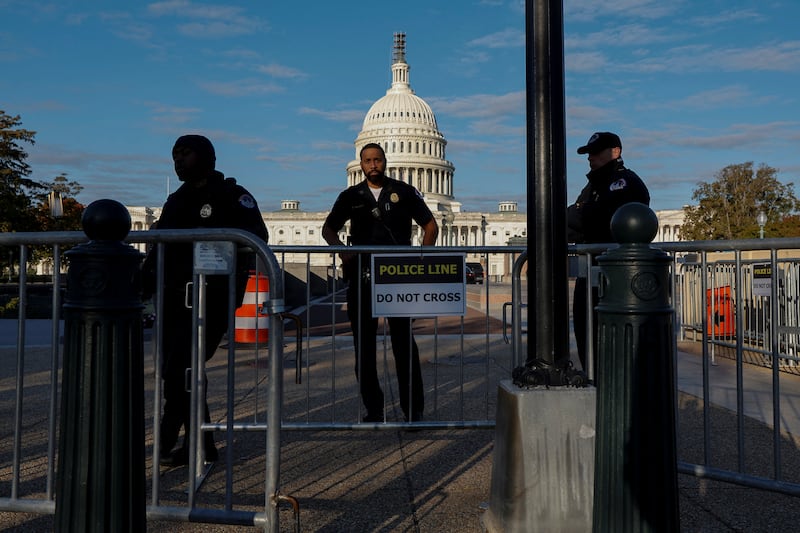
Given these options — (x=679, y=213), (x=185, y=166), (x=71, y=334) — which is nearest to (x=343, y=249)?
(x=185, y=166)

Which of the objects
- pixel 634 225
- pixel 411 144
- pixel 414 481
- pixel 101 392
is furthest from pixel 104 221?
pixel 411 144

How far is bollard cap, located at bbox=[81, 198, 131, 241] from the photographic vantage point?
7.41 ft

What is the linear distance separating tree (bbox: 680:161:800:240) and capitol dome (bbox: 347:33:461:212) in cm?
4936

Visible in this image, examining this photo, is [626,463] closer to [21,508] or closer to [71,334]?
[71,334]

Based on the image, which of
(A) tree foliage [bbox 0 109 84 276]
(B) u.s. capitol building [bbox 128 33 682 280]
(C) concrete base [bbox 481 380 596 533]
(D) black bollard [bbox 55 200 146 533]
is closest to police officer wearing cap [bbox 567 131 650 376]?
(C) concrete base [bbox 481 380 596 533]

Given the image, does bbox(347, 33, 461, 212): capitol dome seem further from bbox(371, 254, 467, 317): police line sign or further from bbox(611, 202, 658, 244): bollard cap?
bbox(611, 202, 658, 244): bollard cap

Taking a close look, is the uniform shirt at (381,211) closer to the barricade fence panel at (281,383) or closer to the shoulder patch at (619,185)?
the barricade fence panel at (281,383)

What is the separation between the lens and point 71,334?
2.24 metres

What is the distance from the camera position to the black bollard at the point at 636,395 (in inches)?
81.2

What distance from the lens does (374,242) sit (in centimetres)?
544

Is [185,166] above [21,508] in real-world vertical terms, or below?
above

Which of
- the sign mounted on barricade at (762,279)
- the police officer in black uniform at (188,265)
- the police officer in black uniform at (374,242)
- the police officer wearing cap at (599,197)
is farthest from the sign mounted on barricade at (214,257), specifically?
the sign mounted on barricade at (762,279)

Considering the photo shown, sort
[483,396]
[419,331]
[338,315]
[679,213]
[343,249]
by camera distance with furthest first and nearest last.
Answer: [679,213]
[338,315]
[419,331]
[483,396]
[343,249]

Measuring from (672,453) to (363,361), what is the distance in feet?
11.1
